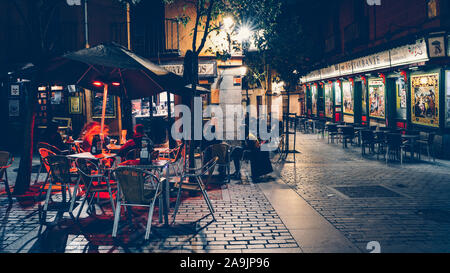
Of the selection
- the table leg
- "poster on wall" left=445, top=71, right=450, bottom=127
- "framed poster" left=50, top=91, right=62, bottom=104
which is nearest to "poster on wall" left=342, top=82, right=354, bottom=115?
"poster on wall" left=445, top=71, right=450, bottom=127

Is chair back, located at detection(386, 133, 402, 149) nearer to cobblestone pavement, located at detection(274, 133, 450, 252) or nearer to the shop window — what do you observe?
cobblestone pavement, located at detection(274, 133, 450, 252)

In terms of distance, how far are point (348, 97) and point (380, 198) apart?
14662 mm

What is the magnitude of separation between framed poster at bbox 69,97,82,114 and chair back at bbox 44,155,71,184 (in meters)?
9.88

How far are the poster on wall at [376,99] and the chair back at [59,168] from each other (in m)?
14.1

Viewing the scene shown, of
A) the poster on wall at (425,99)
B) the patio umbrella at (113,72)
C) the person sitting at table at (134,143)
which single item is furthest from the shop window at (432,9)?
the person sitting at table at (134,143)

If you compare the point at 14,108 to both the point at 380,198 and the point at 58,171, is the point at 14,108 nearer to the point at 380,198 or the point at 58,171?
the point at 58,171

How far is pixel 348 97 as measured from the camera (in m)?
21.0

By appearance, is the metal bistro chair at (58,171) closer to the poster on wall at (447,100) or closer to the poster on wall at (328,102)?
the poster on wall at (447,100)

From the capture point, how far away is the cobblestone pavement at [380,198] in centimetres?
513

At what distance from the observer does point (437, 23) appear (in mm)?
11742

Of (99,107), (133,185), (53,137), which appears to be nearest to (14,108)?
(99,107)

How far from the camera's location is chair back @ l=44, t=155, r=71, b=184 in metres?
6.24
